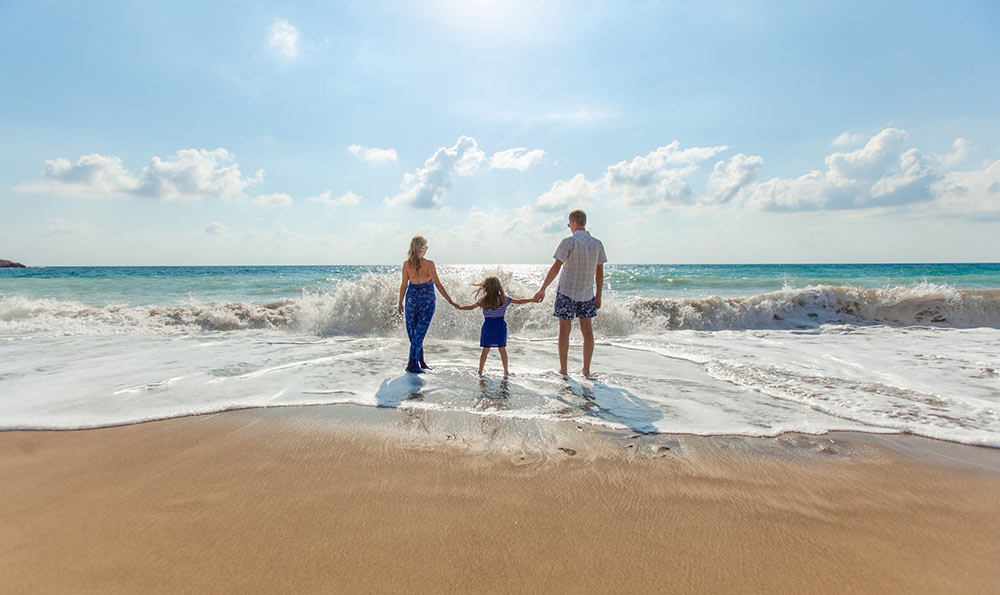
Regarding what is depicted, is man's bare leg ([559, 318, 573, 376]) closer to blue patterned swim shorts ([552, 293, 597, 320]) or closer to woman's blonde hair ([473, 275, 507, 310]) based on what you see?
blue patterned swim shorts ([552, 293, 597, 320])

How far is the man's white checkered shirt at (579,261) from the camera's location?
5707mm

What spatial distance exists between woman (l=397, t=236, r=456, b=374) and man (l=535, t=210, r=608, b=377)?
5.03 feet

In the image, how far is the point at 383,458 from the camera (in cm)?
312

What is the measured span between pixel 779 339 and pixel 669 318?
3.20 meters

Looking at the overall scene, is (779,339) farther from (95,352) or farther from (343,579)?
(95,352)

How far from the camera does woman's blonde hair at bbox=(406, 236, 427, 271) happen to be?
6.04 meters

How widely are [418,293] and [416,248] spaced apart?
630mm

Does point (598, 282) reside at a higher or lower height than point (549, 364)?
higher

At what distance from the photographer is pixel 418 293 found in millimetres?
6254

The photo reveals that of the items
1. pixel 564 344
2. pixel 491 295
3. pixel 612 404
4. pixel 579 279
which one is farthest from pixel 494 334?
pixel 612 404

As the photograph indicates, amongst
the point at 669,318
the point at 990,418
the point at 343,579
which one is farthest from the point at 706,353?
the point at 343,579

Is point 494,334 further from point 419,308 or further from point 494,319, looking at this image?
point 419,308

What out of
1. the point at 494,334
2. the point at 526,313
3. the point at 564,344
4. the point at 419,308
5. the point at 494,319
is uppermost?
the point at 419,308

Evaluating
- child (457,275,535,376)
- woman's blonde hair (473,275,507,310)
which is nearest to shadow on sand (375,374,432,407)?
child (457,275,535,376)
